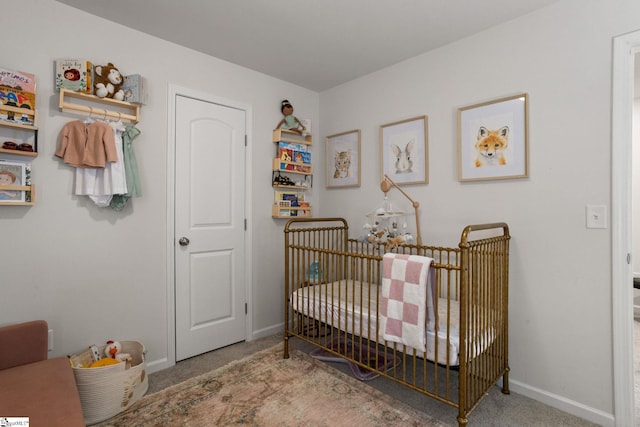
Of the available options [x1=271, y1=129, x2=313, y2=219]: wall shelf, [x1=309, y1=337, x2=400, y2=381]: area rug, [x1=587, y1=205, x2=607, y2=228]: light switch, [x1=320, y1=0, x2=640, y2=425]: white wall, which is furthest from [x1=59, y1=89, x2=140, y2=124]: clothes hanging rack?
[x1=587, y1=205, x2=607, y2=228]: light switch

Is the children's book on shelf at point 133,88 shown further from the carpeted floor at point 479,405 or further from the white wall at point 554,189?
the white wall at point 554,189

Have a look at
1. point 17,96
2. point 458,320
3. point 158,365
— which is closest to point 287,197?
point 158,365

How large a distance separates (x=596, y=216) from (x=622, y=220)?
0.10m

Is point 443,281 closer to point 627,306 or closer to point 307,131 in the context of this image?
point 627,306

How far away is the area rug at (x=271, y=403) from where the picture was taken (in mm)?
1734

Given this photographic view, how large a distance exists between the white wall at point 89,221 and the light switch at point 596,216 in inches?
102

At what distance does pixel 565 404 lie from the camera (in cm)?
185

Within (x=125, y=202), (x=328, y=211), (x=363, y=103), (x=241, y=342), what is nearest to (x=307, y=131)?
(x=363, y=103)

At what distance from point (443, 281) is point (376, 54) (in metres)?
1.80

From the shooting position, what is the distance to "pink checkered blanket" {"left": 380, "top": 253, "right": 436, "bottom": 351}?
1.63 metres

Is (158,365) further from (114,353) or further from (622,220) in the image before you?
(622,220)

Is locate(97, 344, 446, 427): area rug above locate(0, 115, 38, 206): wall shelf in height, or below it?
below

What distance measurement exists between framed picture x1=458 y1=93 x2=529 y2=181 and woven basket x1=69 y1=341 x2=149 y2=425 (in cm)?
242

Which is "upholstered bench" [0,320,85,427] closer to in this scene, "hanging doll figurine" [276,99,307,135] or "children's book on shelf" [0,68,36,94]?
"children's book on shelf" [0,68,36,94]
